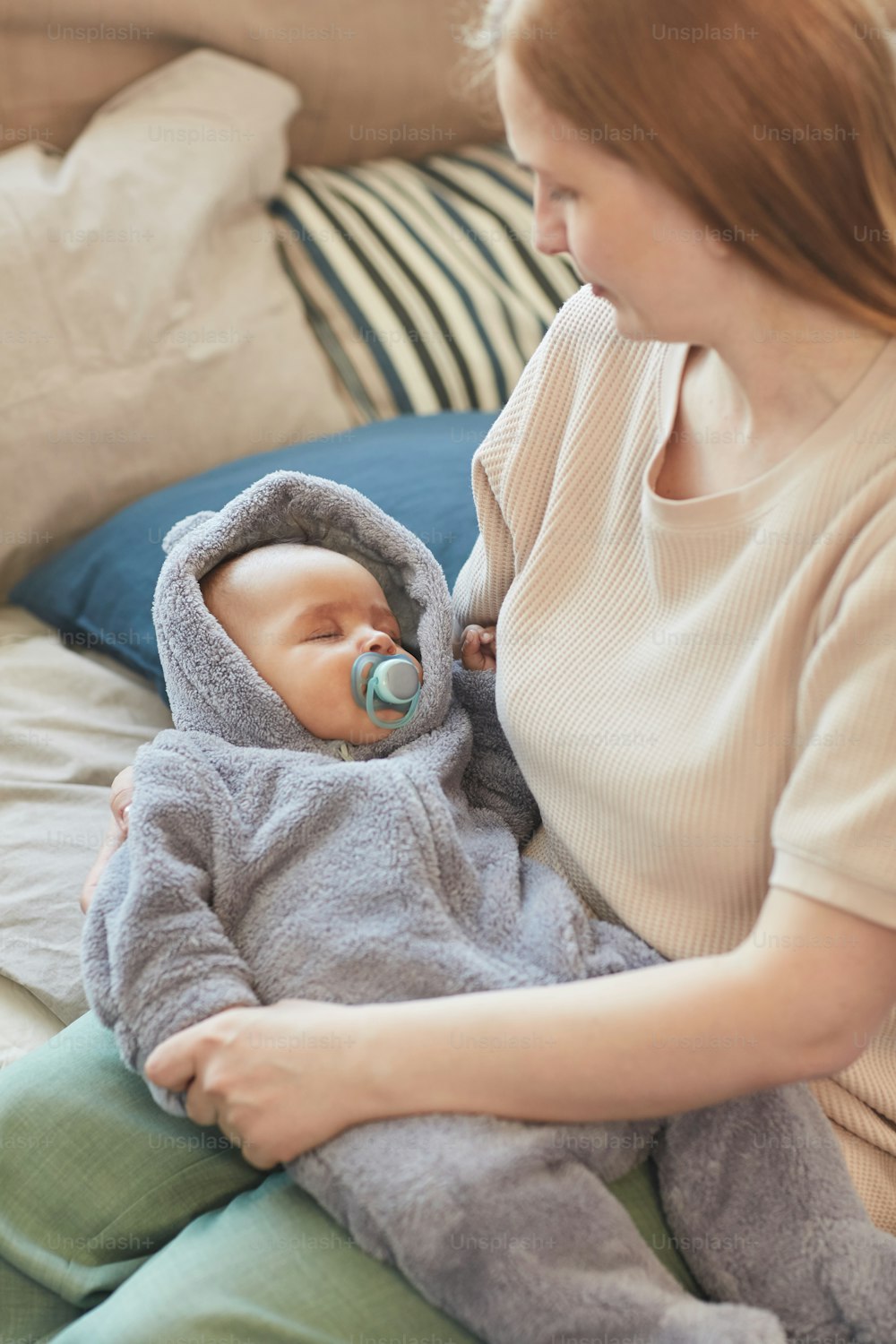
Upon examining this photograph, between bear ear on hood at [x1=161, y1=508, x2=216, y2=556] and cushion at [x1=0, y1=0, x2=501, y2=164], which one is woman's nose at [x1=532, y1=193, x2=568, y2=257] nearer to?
bear ear on hood at [x1=161, y1=508, x2=216, y2=556]

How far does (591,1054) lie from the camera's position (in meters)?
0.88

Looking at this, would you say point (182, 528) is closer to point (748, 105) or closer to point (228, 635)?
point (228, 635)

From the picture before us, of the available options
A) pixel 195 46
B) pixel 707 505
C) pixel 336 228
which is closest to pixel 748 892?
pixel 707 505

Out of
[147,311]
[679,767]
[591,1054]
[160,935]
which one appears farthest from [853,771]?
[147,311]

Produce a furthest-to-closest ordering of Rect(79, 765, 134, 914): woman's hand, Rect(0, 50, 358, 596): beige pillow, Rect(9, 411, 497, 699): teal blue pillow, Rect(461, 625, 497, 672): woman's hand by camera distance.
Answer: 1. Rect(0, 50, 358, 596): beige pillow
2. Rect(9, 411, 497, 699): teal blue pillow
3. Rect(461, 625, 497, 672): woman's hand
4. Rect(79, 765, 134, 914): woman's hand

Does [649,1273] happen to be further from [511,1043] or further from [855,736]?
[855,736]

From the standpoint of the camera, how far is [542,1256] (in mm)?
833

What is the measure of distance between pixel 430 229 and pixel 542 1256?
1.64m

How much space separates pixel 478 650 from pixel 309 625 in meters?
0.19

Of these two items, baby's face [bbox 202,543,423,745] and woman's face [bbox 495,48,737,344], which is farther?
baby's face [bbox 202,543,423,745]

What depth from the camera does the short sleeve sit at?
815 millimetres

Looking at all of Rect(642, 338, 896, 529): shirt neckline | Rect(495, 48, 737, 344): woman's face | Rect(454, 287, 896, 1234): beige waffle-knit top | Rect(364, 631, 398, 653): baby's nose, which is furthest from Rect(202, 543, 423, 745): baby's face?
Rect(495, 48, 737, 344): woman's face

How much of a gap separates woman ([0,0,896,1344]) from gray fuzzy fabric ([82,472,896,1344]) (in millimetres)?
30

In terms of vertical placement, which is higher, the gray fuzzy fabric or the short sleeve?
the short sleeve
